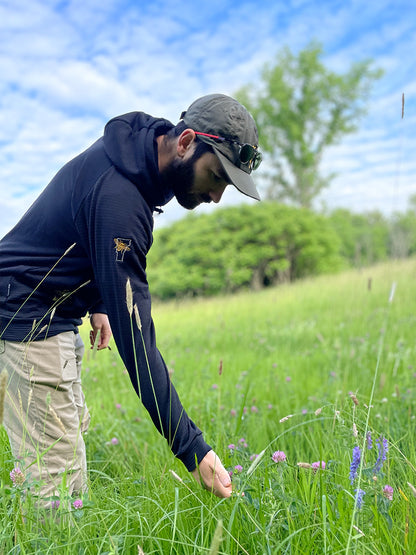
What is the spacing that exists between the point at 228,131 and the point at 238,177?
20 centimetres

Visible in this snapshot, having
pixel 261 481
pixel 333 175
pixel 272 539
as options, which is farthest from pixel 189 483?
pixel 333 175

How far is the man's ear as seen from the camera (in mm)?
1918

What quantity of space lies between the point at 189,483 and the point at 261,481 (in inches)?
11.6

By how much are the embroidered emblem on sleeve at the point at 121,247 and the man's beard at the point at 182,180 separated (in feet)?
1.41

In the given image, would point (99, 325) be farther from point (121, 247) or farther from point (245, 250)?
point (245, 250)

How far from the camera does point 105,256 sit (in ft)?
5.70

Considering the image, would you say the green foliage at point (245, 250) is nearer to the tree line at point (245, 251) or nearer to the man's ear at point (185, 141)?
the tree line at point (245, 251)

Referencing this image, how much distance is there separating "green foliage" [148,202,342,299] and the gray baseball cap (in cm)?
1615


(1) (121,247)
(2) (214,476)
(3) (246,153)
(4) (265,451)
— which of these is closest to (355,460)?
(2) (214,476)

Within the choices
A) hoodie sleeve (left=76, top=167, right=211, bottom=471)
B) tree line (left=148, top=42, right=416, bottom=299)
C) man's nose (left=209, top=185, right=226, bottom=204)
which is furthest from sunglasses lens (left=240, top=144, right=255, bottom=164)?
tree line (left=148, top=42, right=416, bottom=299)

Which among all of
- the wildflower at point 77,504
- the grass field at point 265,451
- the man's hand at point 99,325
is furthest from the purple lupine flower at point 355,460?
the man's hand at point 99,325

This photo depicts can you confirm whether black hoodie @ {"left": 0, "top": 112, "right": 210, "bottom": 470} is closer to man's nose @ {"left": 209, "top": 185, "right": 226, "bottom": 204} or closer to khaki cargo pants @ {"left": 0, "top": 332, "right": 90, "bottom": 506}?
khaki cargo pants @ {"left": 0, "top": 332, "right": 90, "bottom": 506}

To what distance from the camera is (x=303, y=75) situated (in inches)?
1164

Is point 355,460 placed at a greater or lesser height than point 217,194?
lesser
